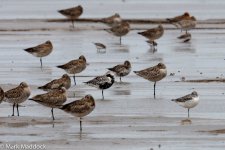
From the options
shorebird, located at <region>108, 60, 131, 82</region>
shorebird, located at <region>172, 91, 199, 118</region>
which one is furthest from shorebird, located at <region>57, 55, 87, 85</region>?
shorebird, located at <region>172, 91, 199, 118</region>

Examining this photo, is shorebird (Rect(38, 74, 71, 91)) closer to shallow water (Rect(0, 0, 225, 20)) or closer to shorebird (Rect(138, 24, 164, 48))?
shorebird (Rect(138, 24, 164, 48))

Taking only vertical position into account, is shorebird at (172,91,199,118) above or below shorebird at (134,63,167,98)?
below

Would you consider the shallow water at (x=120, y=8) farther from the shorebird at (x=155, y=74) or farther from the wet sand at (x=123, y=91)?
the shorebird at (x=155, y=74)

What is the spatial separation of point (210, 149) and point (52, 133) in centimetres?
293

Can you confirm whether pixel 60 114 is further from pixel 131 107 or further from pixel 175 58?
pixel 175 58

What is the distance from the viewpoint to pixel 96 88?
66.1ft

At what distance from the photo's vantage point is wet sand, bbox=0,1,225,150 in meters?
15.2

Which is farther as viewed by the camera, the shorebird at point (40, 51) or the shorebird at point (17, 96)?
the shorebird at point (40, 51)

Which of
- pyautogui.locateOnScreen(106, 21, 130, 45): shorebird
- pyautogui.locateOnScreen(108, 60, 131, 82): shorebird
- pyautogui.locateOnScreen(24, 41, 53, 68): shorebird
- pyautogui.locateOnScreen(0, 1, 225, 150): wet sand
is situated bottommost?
pyautogui.locateOnScreen(0, 1, 225, 150): wet sand

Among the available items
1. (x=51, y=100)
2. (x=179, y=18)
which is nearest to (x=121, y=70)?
(x=51, y=100)

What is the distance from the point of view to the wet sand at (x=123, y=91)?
15.2 metres

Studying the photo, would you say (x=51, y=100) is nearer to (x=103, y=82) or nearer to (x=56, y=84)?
(x=56, y=84)

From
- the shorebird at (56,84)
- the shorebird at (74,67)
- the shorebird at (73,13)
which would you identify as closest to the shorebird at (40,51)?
the shorebird at (74,67)

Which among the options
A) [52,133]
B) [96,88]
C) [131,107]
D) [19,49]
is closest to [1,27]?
[19,49]
